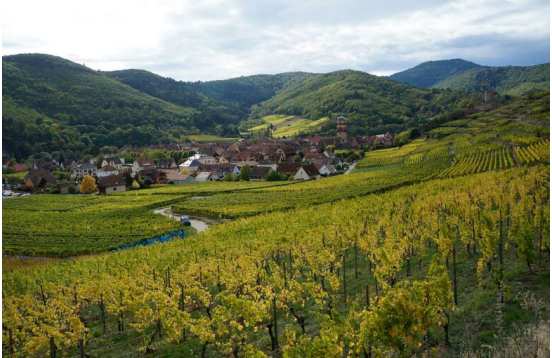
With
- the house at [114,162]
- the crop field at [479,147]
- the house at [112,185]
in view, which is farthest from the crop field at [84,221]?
the house at [114,162]

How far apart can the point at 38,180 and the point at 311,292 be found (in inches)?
3703

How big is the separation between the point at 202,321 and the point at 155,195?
206 ft

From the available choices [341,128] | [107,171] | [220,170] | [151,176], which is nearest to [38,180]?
[107,171]

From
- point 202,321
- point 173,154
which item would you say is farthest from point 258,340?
point 173,154

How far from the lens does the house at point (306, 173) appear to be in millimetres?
89000

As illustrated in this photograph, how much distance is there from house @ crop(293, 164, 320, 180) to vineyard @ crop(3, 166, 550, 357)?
5092 cm

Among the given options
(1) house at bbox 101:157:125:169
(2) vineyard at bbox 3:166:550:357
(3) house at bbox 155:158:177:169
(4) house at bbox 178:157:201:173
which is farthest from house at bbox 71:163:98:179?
(2) vineyard at bbox 3:166:550:357

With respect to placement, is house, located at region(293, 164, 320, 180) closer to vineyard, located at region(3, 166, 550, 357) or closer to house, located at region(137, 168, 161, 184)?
house, located at region(137, 168, 161, 184)

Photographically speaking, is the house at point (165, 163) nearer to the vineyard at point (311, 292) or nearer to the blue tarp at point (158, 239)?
the blue tarp at point (158, 239)

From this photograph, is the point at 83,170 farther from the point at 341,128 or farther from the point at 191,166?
the point at 341,128

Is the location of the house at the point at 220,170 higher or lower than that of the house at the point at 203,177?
higher

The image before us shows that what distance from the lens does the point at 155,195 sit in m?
75.6

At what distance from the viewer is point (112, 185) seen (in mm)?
86688

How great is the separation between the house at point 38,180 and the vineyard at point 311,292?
69.4 meters
